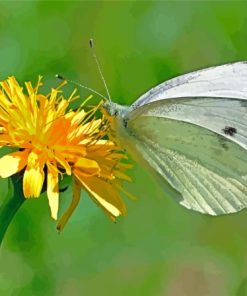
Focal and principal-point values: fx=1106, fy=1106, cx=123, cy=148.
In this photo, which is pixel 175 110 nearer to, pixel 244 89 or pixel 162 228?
pixel 244 89

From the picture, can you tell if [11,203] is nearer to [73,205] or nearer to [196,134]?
[73,205]

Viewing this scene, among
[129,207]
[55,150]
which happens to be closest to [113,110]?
[55,150]

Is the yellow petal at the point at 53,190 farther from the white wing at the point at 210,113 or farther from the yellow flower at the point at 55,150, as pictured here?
the white wing at the point at 210,113

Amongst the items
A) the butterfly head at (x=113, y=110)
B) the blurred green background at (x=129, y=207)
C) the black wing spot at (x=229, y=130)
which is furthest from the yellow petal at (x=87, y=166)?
the blurred green background at (x=129, y=207)

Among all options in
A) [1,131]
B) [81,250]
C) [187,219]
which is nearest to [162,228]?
[187,219]

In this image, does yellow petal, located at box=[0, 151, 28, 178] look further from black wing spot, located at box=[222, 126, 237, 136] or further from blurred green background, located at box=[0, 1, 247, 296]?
blurred green background, located at box=[0, 1, 247, 296]
